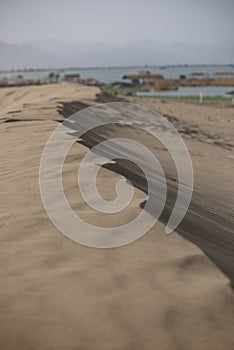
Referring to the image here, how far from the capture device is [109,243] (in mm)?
1997

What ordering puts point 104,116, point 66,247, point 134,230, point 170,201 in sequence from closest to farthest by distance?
1. point 66,247
2. point 134,230
3. point 170,201
4. point 104,116

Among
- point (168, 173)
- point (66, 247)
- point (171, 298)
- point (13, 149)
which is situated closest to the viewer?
point (171, 298)

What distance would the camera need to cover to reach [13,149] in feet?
13.1

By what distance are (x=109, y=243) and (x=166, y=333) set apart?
0.64 meters

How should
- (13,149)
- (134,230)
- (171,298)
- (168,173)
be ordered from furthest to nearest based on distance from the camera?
(168,173) < (13,149) < (134,230) < (171,298)

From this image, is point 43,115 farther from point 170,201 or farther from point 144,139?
point 170,201

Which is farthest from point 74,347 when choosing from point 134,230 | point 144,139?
point 144,139

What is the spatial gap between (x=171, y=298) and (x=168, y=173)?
3.12 m

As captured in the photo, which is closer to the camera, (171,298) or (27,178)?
(171,298)

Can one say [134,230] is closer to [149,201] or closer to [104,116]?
→ [149,201]

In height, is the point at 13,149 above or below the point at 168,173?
above

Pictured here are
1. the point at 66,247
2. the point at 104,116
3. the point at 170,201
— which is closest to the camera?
the point at 66,247

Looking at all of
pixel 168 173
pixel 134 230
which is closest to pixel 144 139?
pixel 168 173

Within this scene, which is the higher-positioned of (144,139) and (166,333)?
(166,333)
